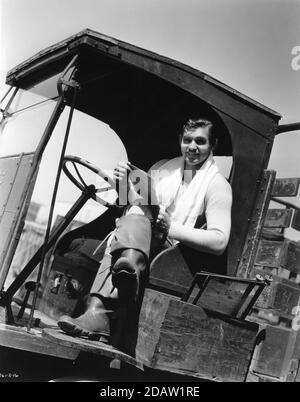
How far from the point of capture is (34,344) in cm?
235

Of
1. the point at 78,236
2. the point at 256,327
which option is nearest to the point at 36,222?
the point at 78,236

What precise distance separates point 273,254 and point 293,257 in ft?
0.81

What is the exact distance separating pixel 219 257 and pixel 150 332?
28.5 inches

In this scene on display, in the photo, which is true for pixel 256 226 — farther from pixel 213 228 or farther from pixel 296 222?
pixel 296 222

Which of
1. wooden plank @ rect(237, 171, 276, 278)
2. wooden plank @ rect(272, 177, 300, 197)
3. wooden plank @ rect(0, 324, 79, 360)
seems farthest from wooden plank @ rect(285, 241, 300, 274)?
wooden plank @ rect(0, 324, 79, 360)

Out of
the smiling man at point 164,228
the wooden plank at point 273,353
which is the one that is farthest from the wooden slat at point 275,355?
the smiling man at point 164,228

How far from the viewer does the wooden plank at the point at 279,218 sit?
16.4ft

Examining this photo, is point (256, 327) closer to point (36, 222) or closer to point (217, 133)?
point (217, 133)

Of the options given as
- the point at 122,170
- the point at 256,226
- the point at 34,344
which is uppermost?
the point at 122,170

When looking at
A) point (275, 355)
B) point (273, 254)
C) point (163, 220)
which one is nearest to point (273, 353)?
point (275, 355)

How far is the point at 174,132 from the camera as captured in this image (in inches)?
163

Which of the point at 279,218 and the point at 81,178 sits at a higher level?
the point at 279,218

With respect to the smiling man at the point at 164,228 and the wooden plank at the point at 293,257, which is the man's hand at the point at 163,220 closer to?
the smiling man at the point at 164,228

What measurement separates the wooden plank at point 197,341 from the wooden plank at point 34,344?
0.47 meters
